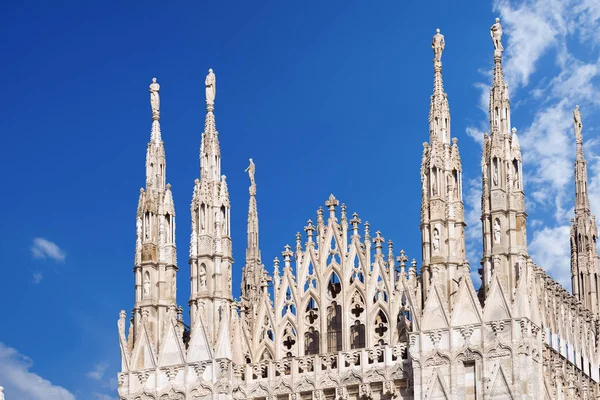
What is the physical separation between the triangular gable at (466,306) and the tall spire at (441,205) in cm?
53

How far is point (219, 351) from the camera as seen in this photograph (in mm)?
49094

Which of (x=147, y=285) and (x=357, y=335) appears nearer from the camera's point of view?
(x=357, y=335)

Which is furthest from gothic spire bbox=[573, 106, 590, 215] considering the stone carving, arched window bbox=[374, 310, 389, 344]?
arched window bbox=[374, 310, 389, 344]

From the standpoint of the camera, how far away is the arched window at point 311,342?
50219 millimetres

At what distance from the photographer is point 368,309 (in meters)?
49.0

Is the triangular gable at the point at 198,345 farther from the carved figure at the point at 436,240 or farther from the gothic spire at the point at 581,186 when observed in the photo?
the gothic spire at the point at 581,186

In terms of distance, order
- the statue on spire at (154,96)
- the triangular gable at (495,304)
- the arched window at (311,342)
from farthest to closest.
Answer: the statue on spire at (154,96) → the arched window at (311,342) → the triangular gable at (495,304)

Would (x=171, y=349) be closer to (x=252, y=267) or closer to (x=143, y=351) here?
(x=143, y=351)

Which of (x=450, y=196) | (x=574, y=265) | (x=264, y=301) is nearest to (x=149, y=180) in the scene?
(x=264, y=301)

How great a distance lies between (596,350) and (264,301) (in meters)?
11.2

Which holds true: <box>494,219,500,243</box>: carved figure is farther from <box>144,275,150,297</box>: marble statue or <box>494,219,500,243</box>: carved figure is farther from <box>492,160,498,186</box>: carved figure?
<box>144,275,150,297</box>: marble statue

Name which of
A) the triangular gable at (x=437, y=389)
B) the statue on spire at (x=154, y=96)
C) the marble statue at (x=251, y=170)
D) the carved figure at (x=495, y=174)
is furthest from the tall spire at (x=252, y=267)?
the carved figure at (x=495, y=174)

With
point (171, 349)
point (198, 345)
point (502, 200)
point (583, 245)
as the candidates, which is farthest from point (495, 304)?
point (583, 245)

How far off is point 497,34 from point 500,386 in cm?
1123
